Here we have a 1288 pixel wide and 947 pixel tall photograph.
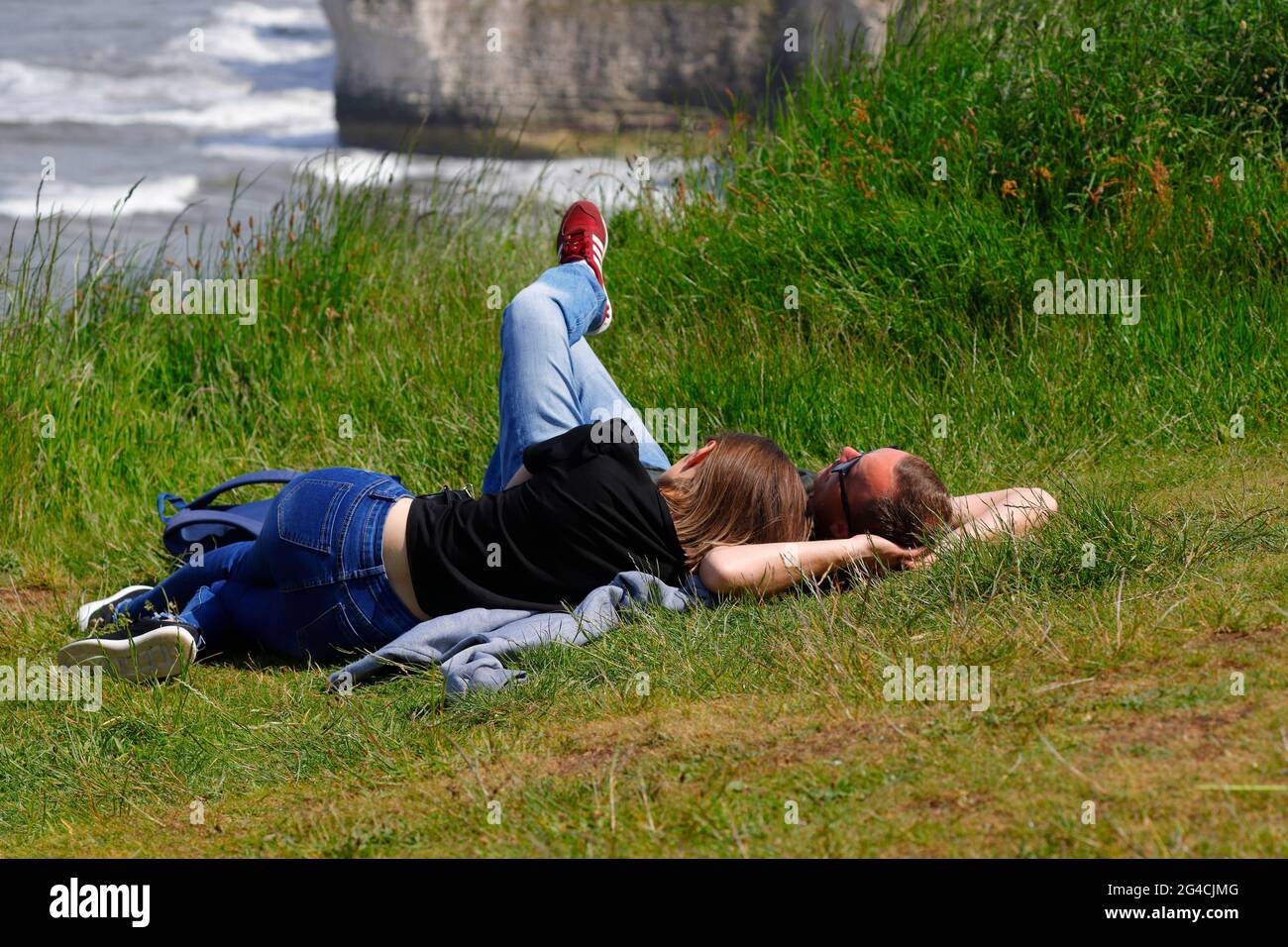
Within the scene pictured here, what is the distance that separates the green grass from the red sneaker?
3.37 ft

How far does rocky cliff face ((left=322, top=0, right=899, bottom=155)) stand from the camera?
33781 millimetres

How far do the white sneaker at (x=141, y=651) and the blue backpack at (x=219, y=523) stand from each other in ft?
1.55

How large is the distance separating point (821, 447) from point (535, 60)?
33.3m

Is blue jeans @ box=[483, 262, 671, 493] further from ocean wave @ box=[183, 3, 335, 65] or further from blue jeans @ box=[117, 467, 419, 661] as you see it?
ocean wave @ box=[183, 3, 335, 65]

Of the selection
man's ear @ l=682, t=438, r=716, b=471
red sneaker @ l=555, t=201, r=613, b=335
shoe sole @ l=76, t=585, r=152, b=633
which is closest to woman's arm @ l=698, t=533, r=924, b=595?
man's ear @ l=682, t=438, r=716, b=471

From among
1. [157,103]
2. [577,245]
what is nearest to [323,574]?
[577,245]

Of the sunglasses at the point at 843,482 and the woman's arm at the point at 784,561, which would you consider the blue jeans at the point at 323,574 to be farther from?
the sunglasses at the point at 843,482

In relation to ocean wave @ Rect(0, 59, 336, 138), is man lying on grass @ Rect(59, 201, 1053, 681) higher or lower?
lower

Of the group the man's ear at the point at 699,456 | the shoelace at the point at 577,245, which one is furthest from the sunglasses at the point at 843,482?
the shoelace at the point at 577,245

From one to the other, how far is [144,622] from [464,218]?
417 cm

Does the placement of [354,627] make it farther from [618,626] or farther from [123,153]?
[123,153]

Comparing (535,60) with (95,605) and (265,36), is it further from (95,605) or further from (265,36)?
(95,605)

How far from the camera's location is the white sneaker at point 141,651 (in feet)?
13.0

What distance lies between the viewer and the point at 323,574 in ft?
12.7
